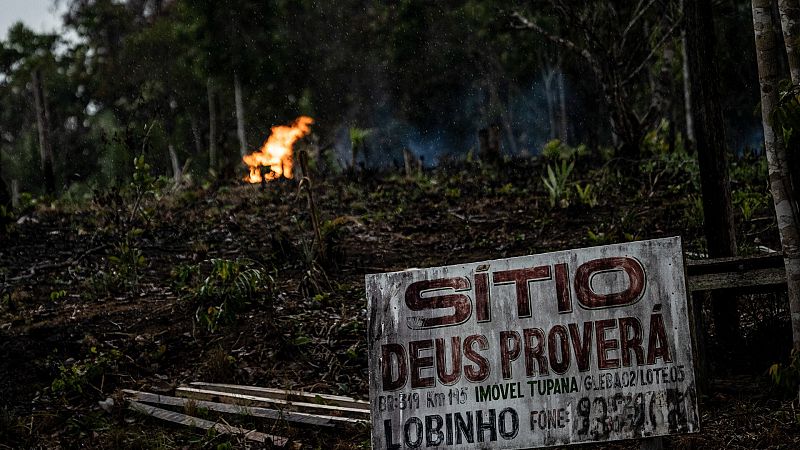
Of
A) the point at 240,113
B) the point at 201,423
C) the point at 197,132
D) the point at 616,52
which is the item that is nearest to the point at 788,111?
the point at 201,423

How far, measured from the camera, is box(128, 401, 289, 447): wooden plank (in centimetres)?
722

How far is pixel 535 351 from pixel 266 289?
5757 millimetres

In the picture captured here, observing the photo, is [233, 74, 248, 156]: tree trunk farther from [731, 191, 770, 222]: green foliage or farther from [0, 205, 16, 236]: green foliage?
[731, 191, 770, 222]: green foliage

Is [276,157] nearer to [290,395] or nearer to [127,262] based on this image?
[127,262]

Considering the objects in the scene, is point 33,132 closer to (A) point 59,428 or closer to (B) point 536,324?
(A) point 59,428

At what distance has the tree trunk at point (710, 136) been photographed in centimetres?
759

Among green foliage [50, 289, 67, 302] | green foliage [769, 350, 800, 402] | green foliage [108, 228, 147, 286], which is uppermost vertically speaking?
green foliage [108, 228, 147, 286]

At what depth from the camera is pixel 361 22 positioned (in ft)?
117

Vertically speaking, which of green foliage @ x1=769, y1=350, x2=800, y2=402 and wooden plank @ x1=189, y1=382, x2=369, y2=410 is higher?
green foliage @ x1=769, y1=350, x2=800, y2=402

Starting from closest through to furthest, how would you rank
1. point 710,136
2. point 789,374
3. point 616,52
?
Answer: point 789,374 < point 710,136 < point 616,52

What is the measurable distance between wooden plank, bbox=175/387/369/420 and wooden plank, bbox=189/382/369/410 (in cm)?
9

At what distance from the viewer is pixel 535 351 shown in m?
5.08

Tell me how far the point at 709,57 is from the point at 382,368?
422 cm

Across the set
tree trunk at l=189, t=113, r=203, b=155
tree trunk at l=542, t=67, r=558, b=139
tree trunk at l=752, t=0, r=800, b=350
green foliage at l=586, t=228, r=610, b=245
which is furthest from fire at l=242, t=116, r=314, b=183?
tree trunk at l=189, t=113, r=203, b=155
